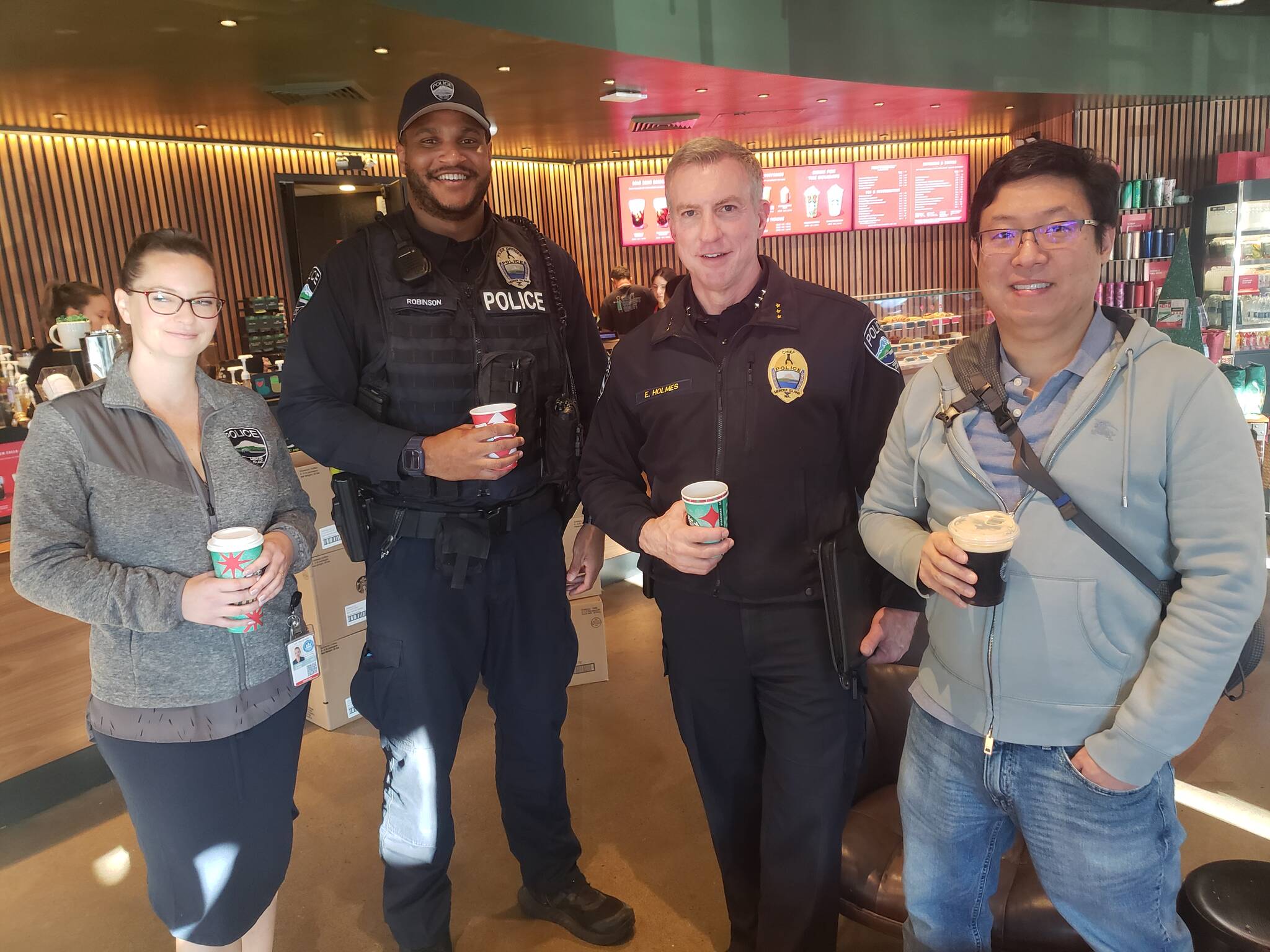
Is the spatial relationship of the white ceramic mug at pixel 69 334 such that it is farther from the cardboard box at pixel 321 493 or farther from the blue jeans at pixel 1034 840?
the blue jeans at pixel 1034 840

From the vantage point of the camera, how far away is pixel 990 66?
7223 mm

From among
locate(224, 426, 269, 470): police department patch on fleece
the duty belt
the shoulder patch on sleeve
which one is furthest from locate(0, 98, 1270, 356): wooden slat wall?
locate(224, 426, 269, 470): police department patch on fleece

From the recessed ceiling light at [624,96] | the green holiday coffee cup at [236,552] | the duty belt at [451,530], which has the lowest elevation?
the duty belt at [451,530]

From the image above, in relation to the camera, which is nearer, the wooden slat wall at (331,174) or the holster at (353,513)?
the holster at (353,513)

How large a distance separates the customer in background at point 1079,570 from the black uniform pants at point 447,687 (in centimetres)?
104

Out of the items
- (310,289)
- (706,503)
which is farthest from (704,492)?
(310,289)

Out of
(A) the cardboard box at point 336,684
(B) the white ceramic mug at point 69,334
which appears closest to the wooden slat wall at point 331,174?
(B) the white ceramic mug at point 69,334

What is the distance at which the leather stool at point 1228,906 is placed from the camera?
1.66m

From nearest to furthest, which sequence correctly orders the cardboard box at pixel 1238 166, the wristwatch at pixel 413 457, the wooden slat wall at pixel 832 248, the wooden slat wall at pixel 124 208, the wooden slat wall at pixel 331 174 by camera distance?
1. the wristwatch at pixel 413 457
2. the wooden slat wall at pixel 124 208
3. the wooden slat wall at pixel 331 174
4. the cardboard box at pixel 1238 166
5. the wooden slat wall at pixel 832 248

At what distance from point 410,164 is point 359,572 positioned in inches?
73.2

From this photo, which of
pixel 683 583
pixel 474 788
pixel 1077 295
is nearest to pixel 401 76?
pixel 474 788

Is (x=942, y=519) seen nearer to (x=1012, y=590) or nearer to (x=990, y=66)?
(x=1012, y=590)

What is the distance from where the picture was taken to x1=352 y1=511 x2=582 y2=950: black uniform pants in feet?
6.66

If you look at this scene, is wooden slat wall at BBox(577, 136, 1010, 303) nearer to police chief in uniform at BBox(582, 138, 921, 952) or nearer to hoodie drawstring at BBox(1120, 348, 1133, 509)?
police chief in uniform at BBox(582, 138, 921, 952)
